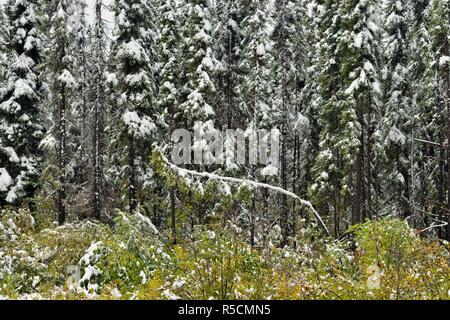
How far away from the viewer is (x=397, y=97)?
23.9m

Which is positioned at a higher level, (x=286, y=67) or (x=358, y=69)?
(x=286, y=67)

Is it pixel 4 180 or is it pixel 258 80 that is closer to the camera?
pixel 4 180

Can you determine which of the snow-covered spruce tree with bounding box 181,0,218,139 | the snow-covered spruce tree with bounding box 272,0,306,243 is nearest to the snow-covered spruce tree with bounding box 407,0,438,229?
the snow-covered spruce tree with bounding box 272,0,306,243

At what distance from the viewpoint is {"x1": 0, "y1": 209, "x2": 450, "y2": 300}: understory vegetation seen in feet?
18.5

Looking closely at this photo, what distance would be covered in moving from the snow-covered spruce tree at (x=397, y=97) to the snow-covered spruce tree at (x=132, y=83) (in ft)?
52.2

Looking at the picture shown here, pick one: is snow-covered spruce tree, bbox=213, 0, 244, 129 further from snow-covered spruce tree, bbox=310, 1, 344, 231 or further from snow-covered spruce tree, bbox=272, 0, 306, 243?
snow-covered spruce tree, bbox=310, 1, 344, 231

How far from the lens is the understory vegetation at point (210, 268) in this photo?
5648 millimetres

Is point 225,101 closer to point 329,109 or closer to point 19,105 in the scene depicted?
point 329,109

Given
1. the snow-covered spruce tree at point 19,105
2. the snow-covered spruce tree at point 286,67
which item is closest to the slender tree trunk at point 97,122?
the snow-covered spruce tree at point 19,105

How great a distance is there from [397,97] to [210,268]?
22047 millimetres

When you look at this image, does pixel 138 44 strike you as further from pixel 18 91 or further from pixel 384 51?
pixel 384 51

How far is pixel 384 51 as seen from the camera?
79.6 feet

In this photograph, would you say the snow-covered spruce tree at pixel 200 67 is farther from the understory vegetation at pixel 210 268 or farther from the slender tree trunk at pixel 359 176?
the understory vegetation at pixel 210 268

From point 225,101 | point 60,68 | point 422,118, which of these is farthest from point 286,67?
point 60,68
